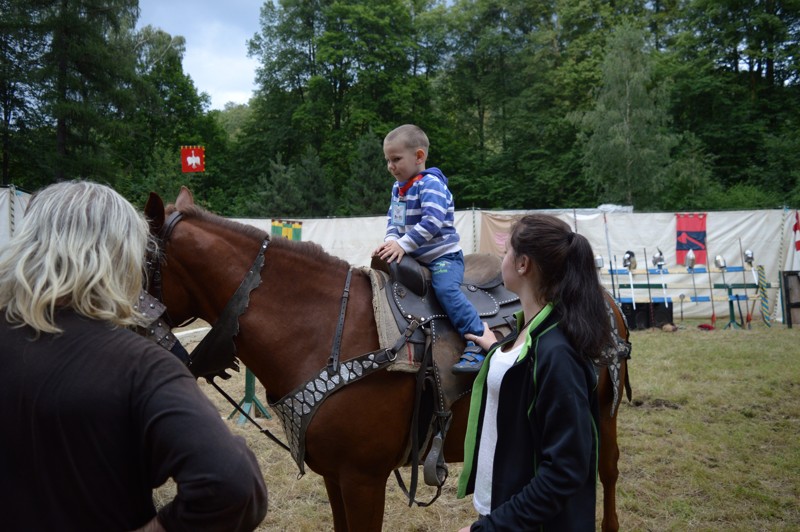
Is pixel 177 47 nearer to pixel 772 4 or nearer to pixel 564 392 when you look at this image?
pixel 772 4

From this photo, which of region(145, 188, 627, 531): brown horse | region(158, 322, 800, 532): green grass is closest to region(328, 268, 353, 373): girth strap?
region(145, 188, 627, 531): brown horse

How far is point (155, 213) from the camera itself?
2.41m

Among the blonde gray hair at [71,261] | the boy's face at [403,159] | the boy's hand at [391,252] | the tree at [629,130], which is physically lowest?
the boy's hand at [391,252]

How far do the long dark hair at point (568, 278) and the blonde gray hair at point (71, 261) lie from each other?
3.66 ft

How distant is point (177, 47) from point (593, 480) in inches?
1567

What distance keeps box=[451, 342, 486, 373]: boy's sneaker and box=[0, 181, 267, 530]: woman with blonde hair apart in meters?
1.63

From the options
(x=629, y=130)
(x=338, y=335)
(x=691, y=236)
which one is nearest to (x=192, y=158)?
(x=629, y=130)

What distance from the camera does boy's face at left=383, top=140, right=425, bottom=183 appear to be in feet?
9.90

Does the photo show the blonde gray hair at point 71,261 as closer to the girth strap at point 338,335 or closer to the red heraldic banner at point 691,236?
the girth strap at point 338,335

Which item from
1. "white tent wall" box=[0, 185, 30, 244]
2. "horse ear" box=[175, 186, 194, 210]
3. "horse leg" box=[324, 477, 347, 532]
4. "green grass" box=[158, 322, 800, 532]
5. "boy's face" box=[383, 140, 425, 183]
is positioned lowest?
"green grass" box=[158, 322, 800, 532]

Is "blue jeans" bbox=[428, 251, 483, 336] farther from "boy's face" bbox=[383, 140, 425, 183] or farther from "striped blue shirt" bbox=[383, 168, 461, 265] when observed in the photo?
"boy's face" bbox=[383, 140, 425, 183]

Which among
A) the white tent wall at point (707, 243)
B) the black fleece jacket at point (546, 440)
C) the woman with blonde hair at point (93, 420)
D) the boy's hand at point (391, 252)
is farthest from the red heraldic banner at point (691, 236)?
the woman with blonde hair at point (93, 420)

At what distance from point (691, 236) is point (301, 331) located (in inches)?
526

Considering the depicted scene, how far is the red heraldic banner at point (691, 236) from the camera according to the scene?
13.3 metres
